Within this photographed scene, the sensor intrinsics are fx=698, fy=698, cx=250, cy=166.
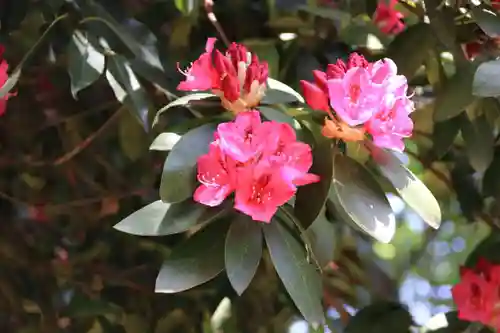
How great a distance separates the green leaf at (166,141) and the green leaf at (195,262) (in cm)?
10

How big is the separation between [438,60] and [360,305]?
18.3 inches

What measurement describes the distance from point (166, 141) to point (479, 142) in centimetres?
49

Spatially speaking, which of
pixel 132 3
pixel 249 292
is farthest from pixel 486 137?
pixel 132 3

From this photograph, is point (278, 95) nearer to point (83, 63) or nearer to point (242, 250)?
point (242, 250)

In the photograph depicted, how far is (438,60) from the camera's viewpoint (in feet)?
3.24

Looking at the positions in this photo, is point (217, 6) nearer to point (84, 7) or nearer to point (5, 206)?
point (84, 7)

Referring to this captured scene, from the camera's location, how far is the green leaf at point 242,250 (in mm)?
649

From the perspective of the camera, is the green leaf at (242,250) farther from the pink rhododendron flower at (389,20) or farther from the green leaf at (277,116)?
the pink rhododendron flower at (389,20)

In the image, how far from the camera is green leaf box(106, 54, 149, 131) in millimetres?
877

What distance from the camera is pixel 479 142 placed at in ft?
3.19

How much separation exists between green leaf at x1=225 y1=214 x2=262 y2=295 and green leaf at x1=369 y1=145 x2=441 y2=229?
0.14m

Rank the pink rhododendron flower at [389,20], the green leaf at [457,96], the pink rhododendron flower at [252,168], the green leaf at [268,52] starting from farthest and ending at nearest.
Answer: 1. the pink rhododendron flower at [389,20]
2. the green leaf at [268,52]
3. the green leaf at [457,96]
4. the pink rhododendron flower at [252,168]

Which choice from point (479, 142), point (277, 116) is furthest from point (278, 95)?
point (479, 142)

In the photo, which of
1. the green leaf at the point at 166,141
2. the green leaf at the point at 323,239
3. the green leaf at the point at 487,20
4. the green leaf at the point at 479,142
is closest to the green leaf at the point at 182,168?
the green leaf at the point at 166,141
